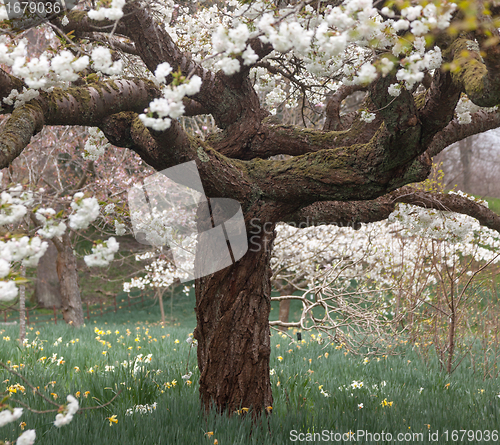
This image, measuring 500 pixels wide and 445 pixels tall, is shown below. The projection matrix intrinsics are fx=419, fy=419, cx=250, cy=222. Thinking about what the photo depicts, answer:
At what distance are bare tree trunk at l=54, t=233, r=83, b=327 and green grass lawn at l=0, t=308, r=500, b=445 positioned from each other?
478 centimetres

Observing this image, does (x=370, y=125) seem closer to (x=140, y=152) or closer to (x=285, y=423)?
(x=140, y=152)

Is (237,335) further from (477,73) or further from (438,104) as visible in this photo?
(477,73)

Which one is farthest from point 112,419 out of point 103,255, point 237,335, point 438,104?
point 438,104

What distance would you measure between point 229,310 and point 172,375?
160cm

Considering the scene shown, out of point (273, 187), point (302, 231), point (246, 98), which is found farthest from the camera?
point (302, 231)

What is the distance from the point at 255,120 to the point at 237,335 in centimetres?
183

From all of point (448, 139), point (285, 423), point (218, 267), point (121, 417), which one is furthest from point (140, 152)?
point (448, 139)

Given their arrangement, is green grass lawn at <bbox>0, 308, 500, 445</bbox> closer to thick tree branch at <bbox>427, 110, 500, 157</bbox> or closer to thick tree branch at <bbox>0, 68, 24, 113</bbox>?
thick tree branch at <bbox>0, 68, 24, 113</bbox>

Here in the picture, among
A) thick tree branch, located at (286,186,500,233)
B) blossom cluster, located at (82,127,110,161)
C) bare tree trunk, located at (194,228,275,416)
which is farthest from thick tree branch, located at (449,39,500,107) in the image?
blossom cluster, located at (82,127,110,161)

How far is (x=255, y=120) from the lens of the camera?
3.67 m

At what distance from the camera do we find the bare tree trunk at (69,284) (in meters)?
10.6

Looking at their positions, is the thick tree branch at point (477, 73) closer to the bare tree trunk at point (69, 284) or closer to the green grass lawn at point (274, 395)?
the green grass lawn at point (274, 395)

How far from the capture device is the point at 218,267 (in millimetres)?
3355

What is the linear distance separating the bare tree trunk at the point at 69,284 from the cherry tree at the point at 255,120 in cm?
778
